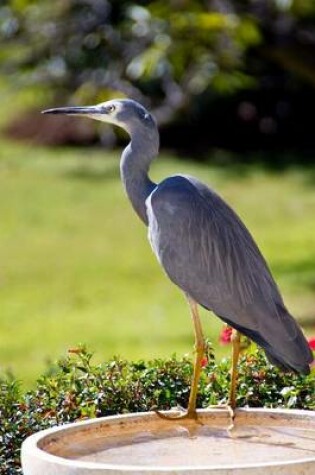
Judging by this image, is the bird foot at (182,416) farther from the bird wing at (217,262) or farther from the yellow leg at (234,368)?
the bird wing at (217,262)

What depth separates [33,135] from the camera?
2658 cm

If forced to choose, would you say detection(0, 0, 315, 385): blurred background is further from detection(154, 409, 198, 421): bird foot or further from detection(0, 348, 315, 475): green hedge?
detection(154, 409, 198, 421): bird foot

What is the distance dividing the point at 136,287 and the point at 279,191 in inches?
263

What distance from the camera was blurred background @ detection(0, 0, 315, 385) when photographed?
12266 mm

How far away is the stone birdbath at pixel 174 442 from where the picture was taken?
16.2 ft

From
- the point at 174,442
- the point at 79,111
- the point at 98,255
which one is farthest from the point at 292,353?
the point at 98,255

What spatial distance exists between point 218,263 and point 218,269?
27 mm

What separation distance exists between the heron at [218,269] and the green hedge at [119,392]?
0.61 metres

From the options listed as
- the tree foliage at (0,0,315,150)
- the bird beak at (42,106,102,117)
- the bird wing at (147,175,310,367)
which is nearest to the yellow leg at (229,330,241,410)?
the bird wing at (147,175,310,367)

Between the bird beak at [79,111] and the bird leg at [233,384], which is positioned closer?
the bird leg at [233,384]

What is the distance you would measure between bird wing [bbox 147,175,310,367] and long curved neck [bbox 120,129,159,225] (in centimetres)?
16

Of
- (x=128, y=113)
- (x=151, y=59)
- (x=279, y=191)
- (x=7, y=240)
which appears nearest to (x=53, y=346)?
(x=151, y=59)

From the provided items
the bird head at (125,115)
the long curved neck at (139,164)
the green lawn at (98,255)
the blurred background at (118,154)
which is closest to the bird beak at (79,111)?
the bird head at (125,115)

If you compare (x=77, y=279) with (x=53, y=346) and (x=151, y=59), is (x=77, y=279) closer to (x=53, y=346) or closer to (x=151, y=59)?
(x=53, y=346)
